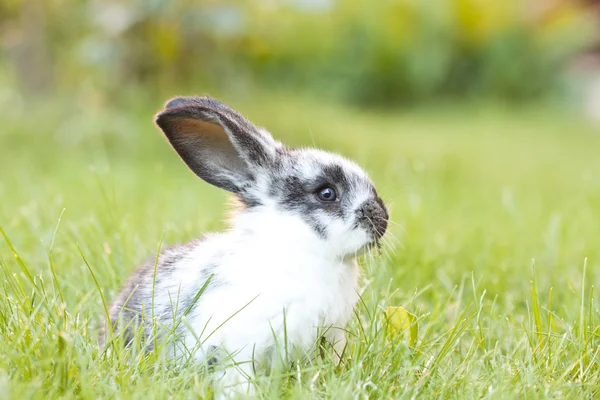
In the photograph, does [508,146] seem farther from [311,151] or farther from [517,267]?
[311,151]

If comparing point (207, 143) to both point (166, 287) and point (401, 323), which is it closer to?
point (166, 287)

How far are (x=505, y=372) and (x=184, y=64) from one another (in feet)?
20.9

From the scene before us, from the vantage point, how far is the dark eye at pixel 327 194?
2865 mm

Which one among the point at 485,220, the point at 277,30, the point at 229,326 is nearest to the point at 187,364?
the point at 229,326

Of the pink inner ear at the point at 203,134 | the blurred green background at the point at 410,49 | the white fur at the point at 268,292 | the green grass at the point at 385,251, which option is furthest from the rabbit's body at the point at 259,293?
the blurred green background at the point at 410,49

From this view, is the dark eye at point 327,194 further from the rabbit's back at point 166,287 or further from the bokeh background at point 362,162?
the rabbit's back at point 166,287

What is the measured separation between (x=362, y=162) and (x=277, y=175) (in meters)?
2.29

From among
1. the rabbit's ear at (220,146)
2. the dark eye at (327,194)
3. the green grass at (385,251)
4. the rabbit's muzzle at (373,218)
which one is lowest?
the green grass at (385,251)

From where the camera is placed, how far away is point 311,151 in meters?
3.04

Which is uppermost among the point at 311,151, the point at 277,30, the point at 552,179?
the point at 277,30

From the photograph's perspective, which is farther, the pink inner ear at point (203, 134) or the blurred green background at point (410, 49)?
the blurred green background at point (410, 49)

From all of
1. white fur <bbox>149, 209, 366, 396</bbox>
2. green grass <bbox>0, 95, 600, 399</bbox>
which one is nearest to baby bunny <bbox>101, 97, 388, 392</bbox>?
white fur <bbox>149, 209, 366, 396</bbox>

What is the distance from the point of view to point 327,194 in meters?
2.88

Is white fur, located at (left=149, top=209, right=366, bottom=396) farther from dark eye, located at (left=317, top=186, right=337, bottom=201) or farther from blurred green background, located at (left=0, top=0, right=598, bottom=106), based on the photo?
blurred green background, located at (left=0, top=0, right=598, bottom=106)
